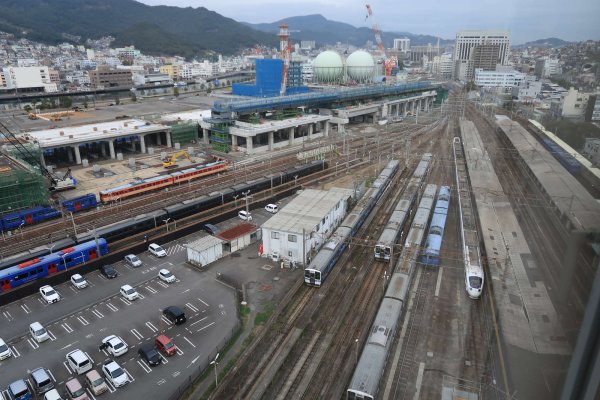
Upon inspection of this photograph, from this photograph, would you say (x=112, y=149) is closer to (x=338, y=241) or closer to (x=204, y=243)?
(x=204, y=243)

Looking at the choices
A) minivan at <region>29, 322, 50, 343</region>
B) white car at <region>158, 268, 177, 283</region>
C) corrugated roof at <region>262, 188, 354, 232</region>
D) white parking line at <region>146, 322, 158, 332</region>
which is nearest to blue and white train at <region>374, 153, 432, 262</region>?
corrugated roof at <region>262, 188, 354, 232</region>

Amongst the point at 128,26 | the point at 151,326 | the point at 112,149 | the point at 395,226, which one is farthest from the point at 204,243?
the point at 128,26

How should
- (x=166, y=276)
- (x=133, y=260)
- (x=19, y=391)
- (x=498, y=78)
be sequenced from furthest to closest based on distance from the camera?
(x=498, y=78)
(x=133, y=260)
(x=166, y=276)
(x=19, y=391)

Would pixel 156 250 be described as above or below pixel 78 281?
above

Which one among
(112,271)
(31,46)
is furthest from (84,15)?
(112,271)

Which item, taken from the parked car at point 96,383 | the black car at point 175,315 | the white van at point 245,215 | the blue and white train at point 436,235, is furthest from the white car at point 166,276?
the blue and white train at point 436,235
